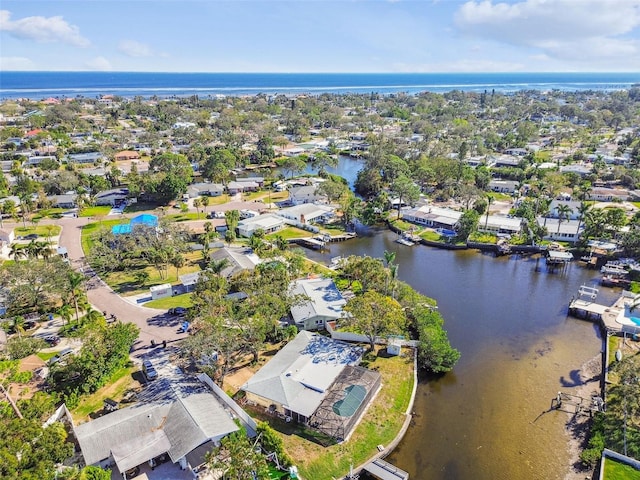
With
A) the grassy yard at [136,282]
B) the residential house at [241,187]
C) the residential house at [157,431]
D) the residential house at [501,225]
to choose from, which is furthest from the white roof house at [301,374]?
the residential house at [241,187]

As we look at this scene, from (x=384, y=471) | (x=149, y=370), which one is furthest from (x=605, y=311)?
(x=149, y=370)

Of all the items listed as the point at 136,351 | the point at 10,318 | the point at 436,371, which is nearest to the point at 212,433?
the point at 136,351

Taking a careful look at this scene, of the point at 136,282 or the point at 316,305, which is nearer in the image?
the point at 316,305

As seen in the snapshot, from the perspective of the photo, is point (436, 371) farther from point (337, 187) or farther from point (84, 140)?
point (84, 140)

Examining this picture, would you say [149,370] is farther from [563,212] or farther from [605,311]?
[563,212]

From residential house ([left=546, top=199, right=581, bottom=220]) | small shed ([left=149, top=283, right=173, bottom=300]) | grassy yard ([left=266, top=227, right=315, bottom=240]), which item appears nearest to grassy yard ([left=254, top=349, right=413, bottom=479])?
small shed ([left=149, top=283, right=173, bottom=300])
